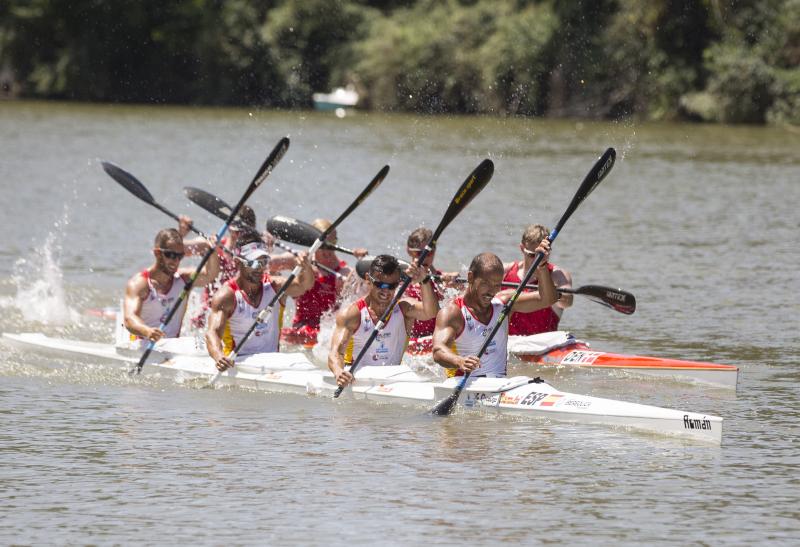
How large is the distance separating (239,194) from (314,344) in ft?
52.5

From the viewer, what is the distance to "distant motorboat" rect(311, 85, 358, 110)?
5972 centimetres

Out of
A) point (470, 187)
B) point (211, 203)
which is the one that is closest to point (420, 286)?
point (470, 187)

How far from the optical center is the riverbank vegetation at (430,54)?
47906 mm

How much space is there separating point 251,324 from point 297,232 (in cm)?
193

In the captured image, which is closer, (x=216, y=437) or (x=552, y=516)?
(x=552, y=516)

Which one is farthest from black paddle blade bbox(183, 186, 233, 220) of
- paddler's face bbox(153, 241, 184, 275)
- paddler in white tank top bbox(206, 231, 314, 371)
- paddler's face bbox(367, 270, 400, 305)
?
paddler's face bbox(367, 270, 400, 305)

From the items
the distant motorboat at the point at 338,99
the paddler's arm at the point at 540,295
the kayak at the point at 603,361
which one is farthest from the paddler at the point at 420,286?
the distant motorboat at the point at 338,99

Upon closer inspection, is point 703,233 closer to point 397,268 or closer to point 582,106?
point 397,268

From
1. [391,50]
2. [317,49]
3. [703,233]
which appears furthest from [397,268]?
[317,49]

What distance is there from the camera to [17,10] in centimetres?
6269

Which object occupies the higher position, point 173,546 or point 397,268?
point 397,268

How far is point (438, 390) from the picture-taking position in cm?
1180

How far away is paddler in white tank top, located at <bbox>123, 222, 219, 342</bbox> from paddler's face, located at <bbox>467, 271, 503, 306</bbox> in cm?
345

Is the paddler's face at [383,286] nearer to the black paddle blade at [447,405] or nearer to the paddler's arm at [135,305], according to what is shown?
the black paddle blade at [447,405]
